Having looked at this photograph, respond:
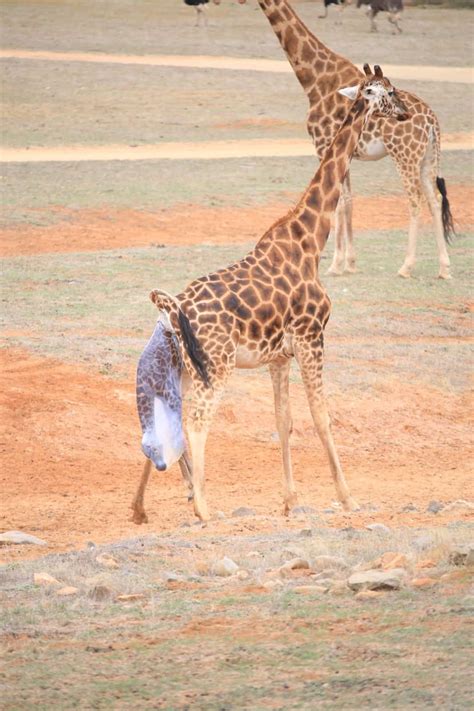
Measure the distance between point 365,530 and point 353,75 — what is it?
29.6ft

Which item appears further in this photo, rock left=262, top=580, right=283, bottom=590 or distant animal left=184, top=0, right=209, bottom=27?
distant animal left=184, top=0, right=209, bottom=27

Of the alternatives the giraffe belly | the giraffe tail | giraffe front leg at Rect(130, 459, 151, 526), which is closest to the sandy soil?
the giraffe belly

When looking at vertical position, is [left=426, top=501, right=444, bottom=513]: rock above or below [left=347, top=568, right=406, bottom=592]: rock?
below

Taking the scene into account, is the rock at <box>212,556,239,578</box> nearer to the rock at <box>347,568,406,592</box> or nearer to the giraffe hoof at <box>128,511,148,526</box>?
the rock at <box>347,568,406,592</box>

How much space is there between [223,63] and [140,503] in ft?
95.4

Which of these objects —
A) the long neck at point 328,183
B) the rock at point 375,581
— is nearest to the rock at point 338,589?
the rock at point 375,581

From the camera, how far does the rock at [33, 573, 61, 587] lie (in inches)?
324

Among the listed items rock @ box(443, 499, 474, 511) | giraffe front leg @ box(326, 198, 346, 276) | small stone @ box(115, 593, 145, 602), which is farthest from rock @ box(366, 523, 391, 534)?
giraffe front leg @ box(326, 198, 346, 276)

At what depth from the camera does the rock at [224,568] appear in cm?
845

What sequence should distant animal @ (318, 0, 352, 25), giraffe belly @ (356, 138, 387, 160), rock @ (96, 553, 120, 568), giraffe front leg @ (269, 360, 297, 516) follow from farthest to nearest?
distant animal @ (318, 0, 352, 25)
giraffe belly @ (356, 138, 387, 160)
giraffe front leg @ (269, 360, 297, 516)
rock @ (96, 553, 120, 568)

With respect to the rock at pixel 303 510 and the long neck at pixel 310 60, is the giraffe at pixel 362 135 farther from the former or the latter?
the rock at pixel 303 510

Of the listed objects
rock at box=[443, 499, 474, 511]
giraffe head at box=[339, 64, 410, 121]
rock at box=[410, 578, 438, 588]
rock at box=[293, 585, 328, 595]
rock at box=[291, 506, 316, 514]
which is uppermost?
giraffe head at box=[339, 64, 410, 121]

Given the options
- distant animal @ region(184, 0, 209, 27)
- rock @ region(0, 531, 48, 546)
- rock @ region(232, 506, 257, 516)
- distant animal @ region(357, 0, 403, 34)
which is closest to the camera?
rock @ region(0, 531, 48, 546)

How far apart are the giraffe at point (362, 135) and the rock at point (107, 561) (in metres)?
8.87
